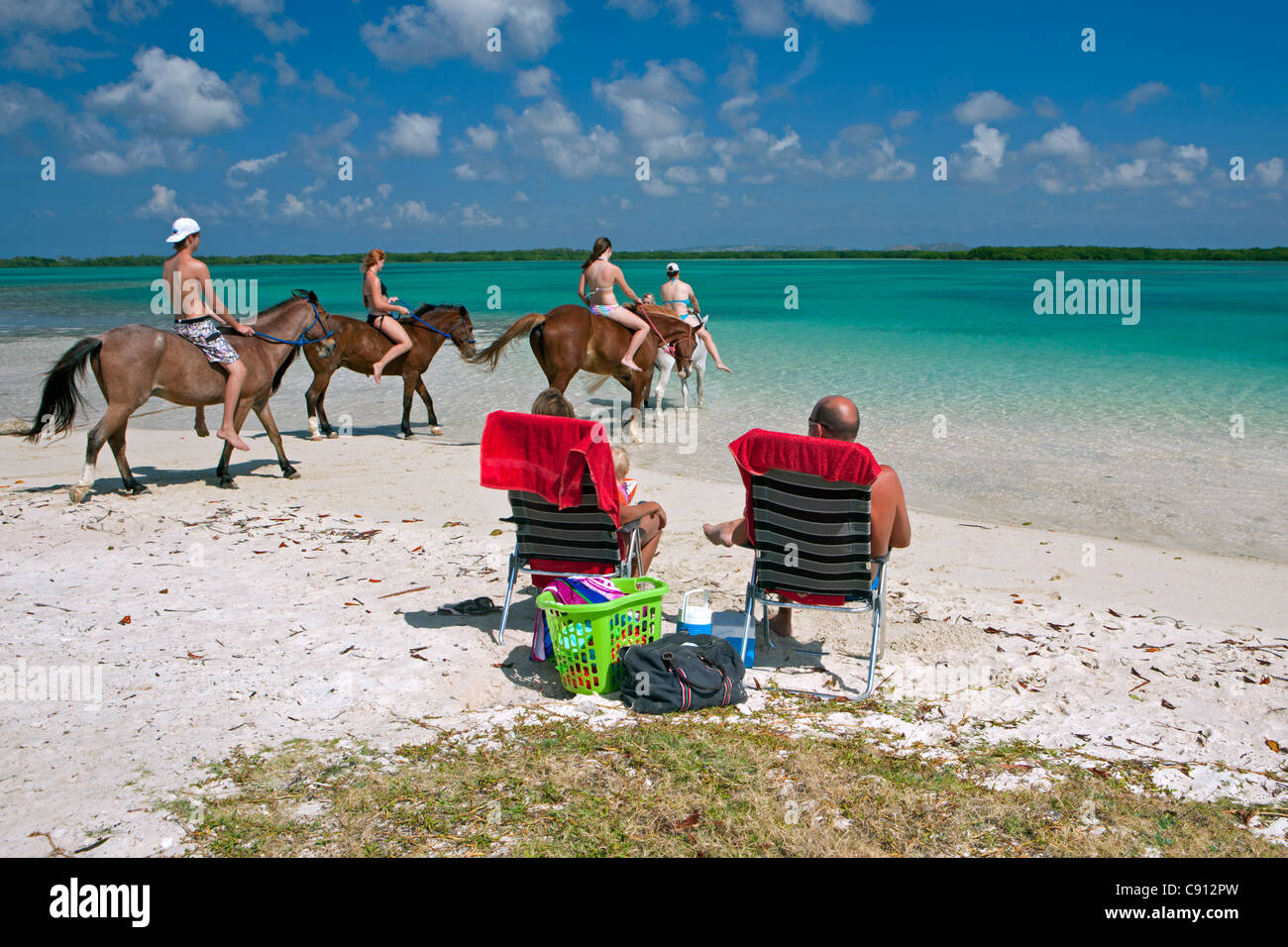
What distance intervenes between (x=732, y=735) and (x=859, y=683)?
107 centimetres

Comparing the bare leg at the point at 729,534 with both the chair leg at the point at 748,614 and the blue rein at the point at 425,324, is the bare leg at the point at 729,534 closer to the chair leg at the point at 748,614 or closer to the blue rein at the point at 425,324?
the chair leg at the point at 748,614

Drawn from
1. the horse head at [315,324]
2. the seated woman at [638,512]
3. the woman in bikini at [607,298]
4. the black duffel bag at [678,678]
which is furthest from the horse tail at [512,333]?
the black duffel bag at [678,678]

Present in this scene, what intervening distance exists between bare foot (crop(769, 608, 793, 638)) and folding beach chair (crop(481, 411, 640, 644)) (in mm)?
971

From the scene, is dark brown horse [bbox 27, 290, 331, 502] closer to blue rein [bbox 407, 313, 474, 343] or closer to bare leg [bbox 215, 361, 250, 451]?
bare leg [bbox 215, 361, 250, 451]

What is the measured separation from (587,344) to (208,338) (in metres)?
4.71

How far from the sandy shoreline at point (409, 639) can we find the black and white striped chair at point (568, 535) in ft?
1.79

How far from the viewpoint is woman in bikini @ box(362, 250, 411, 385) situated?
11.9 m

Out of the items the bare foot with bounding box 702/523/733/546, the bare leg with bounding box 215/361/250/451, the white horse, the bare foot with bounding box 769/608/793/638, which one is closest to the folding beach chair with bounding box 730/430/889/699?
the bare foot with bounding box 702/523/733/546

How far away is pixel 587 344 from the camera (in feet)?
39.6

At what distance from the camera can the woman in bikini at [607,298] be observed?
12.1 metres

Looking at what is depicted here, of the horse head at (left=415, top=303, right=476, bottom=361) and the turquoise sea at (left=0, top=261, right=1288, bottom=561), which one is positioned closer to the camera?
the turquoise sea at (left=0, top=261, right=1288, bottom=561)
